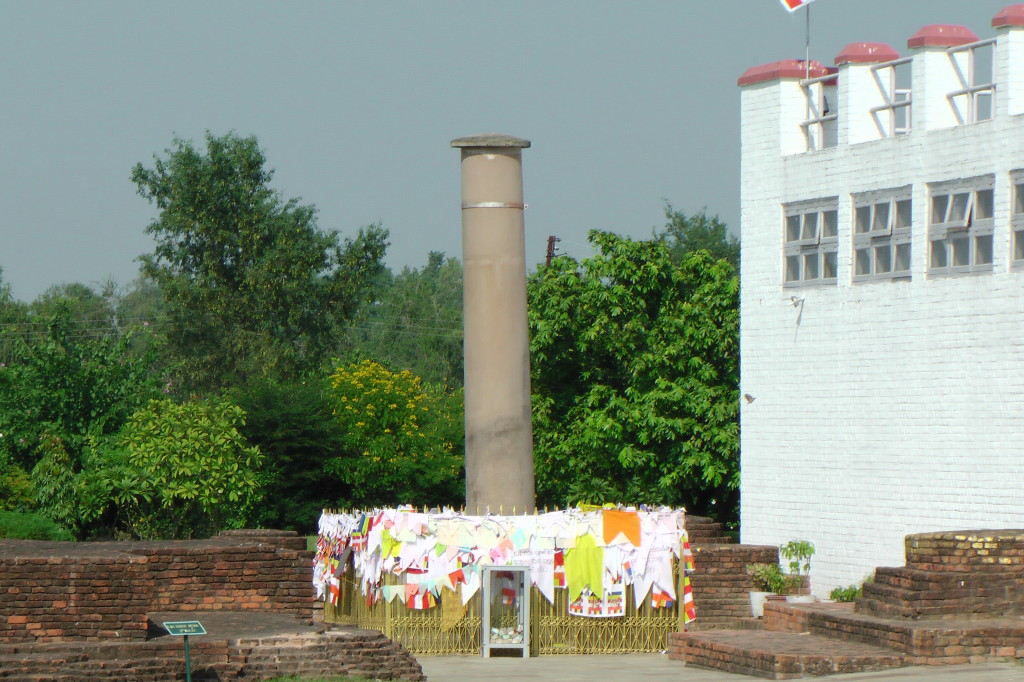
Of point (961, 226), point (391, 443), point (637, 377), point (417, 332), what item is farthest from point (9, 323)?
point (961, 226)

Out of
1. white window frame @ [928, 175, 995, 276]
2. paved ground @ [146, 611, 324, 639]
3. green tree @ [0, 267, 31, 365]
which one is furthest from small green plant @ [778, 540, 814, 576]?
green tree @ [0, 267, 31, 365]

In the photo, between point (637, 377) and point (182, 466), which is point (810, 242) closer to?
point (637, 377)

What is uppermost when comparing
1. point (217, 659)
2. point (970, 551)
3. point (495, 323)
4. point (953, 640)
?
point (495, 323)

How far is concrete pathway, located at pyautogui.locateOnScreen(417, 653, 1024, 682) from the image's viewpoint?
13.7m

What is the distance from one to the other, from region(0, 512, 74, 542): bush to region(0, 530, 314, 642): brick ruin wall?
8468 mm

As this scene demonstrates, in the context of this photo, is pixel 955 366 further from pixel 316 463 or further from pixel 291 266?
pixel 291 266

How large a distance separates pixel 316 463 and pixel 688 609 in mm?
21093

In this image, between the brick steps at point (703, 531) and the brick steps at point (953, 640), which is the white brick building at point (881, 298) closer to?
the brick steps at point (703, 531)

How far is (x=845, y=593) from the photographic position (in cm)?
2089

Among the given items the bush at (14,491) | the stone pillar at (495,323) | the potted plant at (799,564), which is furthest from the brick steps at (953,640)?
the bush at (14,491)

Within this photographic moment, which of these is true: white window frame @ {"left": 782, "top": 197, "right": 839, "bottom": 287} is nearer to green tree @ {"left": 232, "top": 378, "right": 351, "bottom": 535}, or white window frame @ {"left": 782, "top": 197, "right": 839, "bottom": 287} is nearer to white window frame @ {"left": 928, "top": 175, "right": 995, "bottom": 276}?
white window frame @ {"left": 928, "top": 175, "right": 995, "bottom": 276}

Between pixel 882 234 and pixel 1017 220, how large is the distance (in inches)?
88.2

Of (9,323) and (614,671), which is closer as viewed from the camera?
(614,671)

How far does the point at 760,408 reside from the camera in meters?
22.9
